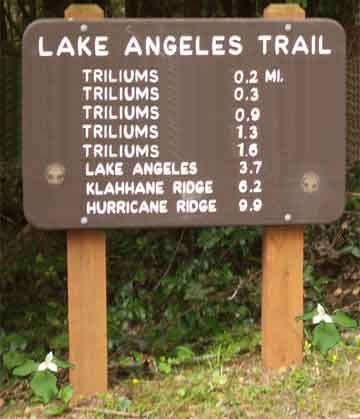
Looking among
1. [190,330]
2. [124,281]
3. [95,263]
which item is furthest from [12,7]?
[95,263]

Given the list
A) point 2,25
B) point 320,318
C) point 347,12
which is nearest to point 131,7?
point 347,12

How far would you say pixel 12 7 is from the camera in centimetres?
876

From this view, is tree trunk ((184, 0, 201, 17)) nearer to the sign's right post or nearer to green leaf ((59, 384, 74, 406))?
the sign's right post

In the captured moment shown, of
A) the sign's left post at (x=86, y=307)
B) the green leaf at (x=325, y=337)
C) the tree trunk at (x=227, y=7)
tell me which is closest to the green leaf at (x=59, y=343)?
the sign's left post at (x=86, y=307)


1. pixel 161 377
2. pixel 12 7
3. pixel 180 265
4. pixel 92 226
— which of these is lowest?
pixel 161 377

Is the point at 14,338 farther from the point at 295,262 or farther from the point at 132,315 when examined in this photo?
the point at 295,262

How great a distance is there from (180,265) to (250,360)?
5.74 ft

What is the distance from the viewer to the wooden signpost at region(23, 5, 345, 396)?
12.6 feet

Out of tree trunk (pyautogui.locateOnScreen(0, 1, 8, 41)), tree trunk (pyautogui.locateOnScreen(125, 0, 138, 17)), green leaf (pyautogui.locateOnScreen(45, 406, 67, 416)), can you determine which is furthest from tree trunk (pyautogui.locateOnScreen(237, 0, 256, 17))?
green leaf (pyautogui.locateOnScreen(45, 406, 67, 416))

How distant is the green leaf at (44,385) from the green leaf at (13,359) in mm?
524

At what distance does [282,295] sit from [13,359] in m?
1.54

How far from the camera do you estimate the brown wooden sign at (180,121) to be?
3.85m

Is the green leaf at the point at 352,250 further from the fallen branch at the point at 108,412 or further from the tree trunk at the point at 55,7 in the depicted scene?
the tree trunk at the point at 55,7

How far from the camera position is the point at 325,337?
4.07 m
